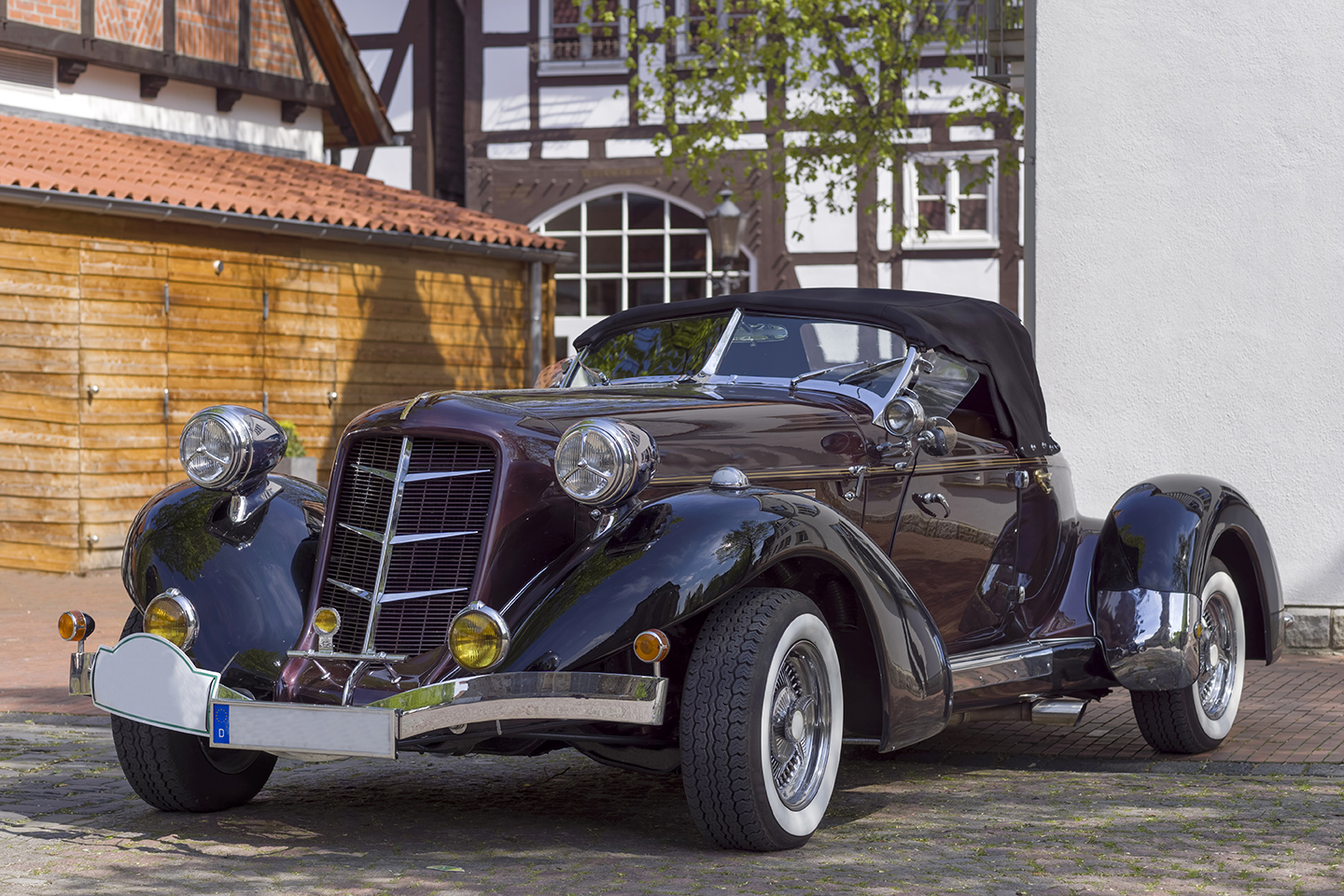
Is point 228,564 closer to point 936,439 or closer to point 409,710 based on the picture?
point 409,710

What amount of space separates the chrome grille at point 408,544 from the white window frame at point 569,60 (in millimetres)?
19984

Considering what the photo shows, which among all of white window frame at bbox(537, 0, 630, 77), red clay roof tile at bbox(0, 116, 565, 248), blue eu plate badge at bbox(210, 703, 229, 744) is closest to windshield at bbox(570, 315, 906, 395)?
blue eu plate badge at bbox(210, 703, 229, 744)

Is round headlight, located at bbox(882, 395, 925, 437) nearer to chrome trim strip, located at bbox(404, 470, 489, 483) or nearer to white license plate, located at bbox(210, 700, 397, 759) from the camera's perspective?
chrome trim strip, located at bbox(404, 470, 489, 483)

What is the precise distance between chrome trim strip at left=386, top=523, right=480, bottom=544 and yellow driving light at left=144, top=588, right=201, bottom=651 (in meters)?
0.69

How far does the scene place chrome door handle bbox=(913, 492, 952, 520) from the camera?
536 cm

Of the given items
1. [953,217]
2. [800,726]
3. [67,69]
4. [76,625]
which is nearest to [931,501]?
[800,726]

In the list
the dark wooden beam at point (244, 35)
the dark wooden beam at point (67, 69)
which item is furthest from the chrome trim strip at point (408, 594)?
the dark wooden beam at point (244, 35)

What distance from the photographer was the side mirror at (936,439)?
5.35 m

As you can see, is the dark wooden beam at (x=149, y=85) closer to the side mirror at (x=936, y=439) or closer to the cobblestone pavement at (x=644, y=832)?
the cobblestone pavement at (x=644, y=832)

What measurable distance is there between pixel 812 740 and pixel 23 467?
974cm

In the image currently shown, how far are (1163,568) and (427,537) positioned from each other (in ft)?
8.97

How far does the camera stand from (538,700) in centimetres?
404

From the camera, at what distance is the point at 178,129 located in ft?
55.4

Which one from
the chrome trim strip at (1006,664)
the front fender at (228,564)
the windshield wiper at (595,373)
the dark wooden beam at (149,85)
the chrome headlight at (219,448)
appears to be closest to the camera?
the front fender at (228,564)
